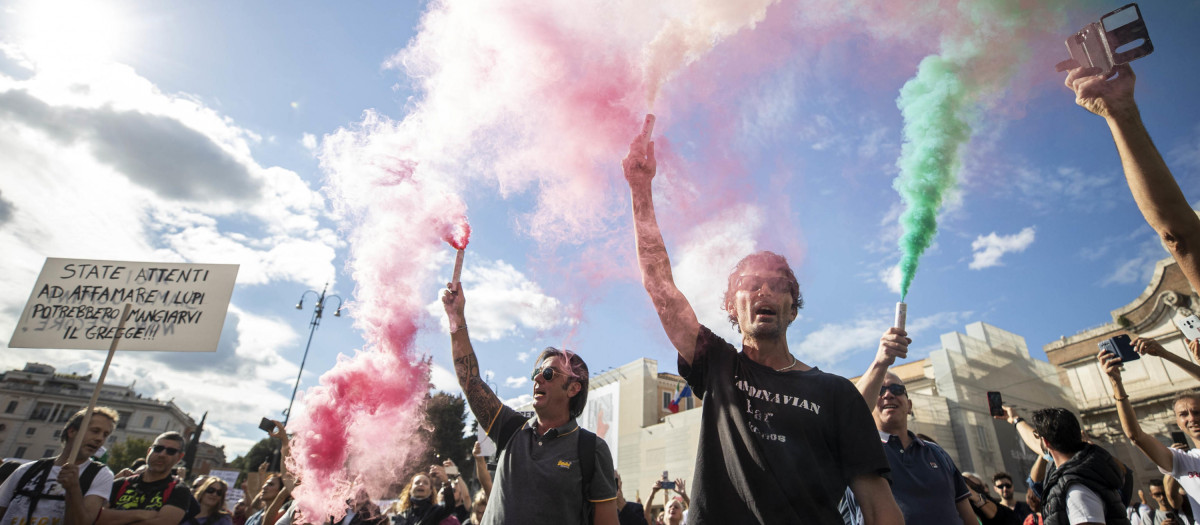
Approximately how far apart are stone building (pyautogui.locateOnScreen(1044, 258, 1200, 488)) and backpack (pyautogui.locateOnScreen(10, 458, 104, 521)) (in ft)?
120

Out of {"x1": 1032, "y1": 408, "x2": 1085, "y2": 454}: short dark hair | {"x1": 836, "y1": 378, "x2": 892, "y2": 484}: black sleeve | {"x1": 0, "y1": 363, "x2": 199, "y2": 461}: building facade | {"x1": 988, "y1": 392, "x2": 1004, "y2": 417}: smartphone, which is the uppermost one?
{"x1": 0, "y1": 363, "x2": 199, "y2": 461}: building facade

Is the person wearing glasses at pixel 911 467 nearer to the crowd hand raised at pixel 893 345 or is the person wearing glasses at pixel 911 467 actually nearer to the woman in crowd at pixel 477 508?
the crowd hand raised at pixel 893 345

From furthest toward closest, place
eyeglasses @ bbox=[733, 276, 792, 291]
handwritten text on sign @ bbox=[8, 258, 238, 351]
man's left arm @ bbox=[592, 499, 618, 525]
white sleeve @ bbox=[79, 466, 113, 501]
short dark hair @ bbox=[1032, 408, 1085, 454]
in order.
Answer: handwritten text on sign @ bbox=[8, 258, 238, 351]
white sleeve @ bbox=[79, 466, 113, 501]
short dark hair @ bbox=[1032, 408, 1085, 454]
man's left arm @ bbox=[592, 499, 618, 525]
eyeglasses @ bbox=[733, 276, 792, 291]

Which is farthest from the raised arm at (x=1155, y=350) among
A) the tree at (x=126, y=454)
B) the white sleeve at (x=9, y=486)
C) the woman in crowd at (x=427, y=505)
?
the tree at (x=126, y=454)

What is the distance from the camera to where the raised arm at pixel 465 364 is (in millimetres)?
3781

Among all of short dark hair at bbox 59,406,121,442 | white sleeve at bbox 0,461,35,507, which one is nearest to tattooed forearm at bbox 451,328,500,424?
short dark hair at bbox 59,406,121,442

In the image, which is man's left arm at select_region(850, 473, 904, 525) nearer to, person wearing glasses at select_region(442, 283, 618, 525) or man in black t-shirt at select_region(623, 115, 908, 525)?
man in black t-shirt at select_region(623, 115, 908, 525)

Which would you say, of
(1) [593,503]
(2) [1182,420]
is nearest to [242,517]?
(1) [593,503]

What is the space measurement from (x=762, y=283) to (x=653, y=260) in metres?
0.53

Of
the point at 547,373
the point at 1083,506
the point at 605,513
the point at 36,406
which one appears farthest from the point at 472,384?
the point at 36,406

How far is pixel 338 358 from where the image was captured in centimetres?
643

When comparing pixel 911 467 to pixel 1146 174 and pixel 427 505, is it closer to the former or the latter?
pixel 1146 174

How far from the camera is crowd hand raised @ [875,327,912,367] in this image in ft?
9.88

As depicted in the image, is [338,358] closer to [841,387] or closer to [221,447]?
[841,387]
